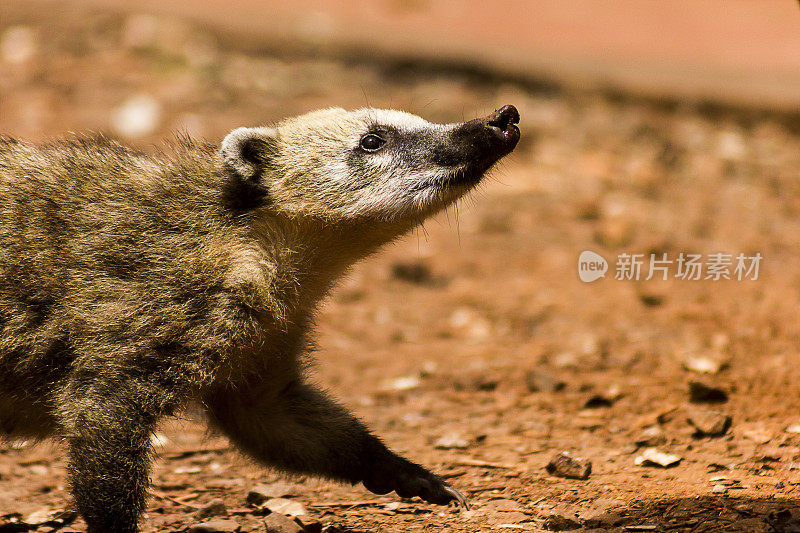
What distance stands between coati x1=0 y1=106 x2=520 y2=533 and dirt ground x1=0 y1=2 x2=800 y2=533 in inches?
16.4

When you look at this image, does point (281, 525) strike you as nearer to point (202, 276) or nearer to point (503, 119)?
point (202, 276)

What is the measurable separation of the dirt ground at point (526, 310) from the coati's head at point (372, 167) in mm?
1277

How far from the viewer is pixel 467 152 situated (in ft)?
15.2

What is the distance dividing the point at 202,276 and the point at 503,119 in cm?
170

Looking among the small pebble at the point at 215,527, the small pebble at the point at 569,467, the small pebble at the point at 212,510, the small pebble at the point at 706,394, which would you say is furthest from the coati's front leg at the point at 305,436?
the small pebble at the point at 706,394

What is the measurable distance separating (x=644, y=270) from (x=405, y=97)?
382 centimetres

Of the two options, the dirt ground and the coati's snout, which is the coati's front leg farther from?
the coati's snout

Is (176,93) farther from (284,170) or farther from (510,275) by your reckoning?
(284,170)

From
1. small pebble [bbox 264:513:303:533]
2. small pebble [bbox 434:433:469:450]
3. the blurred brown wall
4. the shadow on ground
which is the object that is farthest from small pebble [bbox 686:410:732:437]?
the blurred brown wall

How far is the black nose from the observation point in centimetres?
462

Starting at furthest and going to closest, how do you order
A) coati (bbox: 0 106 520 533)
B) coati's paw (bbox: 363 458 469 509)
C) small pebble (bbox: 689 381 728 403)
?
small pebble (bbox: 689 381 728 403), coati's paw (bbox: 363 458 469 509), coati (bbox: 0 106 520 533)

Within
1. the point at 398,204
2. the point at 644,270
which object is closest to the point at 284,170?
the point at 398,204

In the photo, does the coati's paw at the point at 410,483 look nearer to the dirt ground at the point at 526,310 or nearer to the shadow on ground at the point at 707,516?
the dirt ground at the point at 526,310

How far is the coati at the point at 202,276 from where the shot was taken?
13.1 ft
